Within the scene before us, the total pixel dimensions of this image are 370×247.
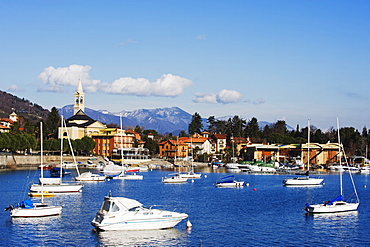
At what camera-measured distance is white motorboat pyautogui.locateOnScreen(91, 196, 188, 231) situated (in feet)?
103

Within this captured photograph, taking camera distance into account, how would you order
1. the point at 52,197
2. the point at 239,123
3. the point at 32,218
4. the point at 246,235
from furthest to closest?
the point at 239,123, the point at 52,197, the point at 32,218, the point at 246,235

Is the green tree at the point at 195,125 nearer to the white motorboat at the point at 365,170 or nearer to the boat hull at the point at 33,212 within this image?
the white motorboat at the point at 365,170

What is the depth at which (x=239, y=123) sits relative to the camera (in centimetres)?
16312

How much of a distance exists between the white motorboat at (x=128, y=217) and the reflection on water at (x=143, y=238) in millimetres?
349

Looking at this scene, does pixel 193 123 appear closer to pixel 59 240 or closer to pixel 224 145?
pixel 224 145

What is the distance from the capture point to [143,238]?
30.0m

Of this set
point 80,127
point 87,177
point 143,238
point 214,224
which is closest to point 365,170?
point 87,177

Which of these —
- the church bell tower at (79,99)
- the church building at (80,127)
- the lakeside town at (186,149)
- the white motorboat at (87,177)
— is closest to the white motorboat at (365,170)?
the lakeside town at (186,149)

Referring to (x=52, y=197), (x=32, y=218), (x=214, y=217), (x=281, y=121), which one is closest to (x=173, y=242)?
(x=214, y=217)

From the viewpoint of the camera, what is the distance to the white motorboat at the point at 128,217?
3127cm

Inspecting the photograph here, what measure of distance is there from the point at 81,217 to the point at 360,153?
111m

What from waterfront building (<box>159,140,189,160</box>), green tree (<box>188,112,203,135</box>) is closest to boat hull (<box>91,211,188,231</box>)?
waterfront building (<box>159,140,189,160</box>)

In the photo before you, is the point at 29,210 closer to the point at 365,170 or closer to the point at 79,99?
the point at 365,170

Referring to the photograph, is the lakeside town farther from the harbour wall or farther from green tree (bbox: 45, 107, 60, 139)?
the harbour wall
